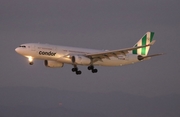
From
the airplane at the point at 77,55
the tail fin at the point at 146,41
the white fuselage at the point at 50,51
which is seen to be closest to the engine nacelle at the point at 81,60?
the airplane at the point at 77,55

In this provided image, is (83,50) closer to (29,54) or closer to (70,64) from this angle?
(70,64)

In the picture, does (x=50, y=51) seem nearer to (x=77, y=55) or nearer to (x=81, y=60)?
(x=77, y=55)

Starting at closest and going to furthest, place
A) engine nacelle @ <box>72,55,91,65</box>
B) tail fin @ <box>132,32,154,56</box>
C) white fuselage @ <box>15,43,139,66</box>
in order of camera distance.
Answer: white fuselage @ <box>15,43,139,66</box>, engine nacelle @ <box>72,55,91,65</box>, tail fin @ <box>132,32,154,56</box>

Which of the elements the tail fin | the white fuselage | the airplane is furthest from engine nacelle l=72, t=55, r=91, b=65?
the tail fin

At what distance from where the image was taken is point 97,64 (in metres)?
88.1

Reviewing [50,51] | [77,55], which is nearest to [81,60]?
[77,55]

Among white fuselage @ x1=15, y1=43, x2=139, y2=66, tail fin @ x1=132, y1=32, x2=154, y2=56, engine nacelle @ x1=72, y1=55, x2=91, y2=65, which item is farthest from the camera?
tail fin @ x1=132, y1=32, x2=154, y2=56

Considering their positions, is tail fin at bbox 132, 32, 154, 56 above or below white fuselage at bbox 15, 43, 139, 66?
above

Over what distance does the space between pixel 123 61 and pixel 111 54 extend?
5481 millimetres

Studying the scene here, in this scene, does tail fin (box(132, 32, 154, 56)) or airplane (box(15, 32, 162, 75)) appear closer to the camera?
airplane (box(15, 32, 162, 75))

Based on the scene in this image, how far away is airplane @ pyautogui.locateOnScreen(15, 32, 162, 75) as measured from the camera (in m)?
81.1

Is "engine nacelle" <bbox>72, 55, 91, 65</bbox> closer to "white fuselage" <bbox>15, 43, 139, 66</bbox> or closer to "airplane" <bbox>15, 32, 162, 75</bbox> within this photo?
"airplane" <bbox>15, 32, 162, 75</bbox>

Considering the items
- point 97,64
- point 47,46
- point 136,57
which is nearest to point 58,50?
point 47,46

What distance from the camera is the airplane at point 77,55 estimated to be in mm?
81125
